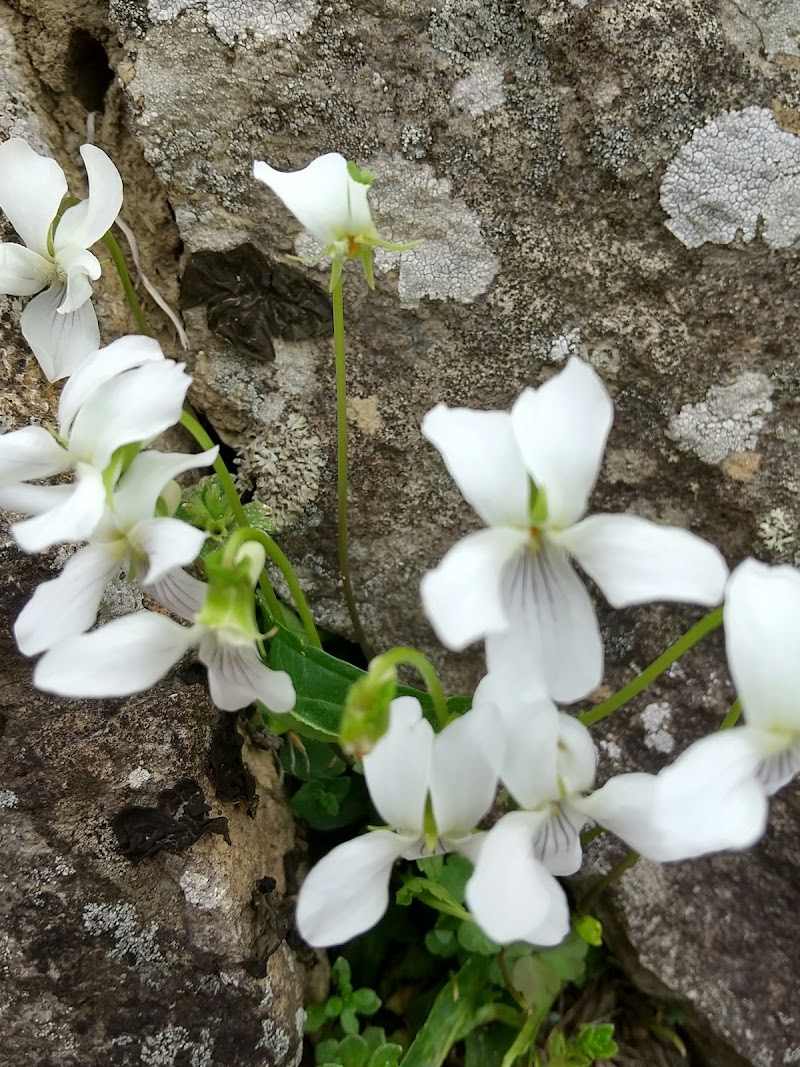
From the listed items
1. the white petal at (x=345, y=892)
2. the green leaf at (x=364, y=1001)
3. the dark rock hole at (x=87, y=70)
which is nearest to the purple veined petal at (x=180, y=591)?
the white petal at (x=345, y=892)

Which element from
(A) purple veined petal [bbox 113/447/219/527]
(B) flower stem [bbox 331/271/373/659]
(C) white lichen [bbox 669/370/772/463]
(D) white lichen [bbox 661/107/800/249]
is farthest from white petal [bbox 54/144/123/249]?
(C) white lichen [bbox 669/370/772/463]

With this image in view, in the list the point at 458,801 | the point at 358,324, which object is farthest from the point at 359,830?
the point at 358,324

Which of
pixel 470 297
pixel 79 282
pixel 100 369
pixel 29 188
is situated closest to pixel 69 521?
pixel 100 369

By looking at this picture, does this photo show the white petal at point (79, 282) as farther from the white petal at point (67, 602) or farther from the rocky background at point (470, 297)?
the white petal at point (67, 602)

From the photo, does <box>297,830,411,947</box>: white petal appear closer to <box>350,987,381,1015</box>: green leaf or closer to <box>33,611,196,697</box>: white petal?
<box>33,611,196,697</box>: white petal

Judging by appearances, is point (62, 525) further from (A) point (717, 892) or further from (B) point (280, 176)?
(A) point (717, 892)
